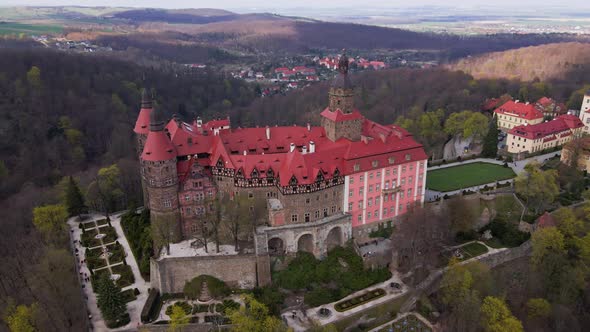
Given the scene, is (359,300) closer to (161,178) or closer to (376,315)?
(376,315)

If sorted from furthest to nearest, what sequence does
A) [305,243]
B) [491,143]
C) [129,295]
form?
[491,143] → [305,243] → [129,295]

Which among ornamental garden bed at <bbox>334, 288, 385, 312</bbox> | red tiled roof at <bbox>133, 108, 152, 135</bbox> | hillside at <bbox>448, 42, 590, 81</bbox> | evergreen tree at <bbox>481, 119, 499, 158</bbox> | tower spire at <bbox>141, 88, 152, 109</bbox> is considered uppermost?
tower spire at <bbox>141, 88, 152, 109</bbox>

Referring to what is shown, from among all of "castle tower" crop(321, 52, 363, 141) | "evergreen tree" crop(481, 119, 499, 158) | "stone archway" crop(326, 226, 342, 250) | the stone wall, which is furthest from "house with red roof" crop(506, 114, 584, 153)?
the stone wall

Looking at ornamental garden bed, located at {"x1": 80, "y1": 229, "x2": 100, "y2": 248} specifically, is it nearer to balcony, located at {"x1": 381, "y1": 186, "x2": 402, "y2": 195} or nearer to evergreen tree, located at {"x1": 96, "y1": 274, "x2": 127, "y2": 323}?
evergreen tree, located at {"x1": 96, "y1": 274, "x2": 127, "y2": 323}

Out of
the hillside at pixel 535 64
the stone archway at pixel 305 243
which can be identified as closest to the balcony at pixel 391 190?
the stone archway at pixel 305 243

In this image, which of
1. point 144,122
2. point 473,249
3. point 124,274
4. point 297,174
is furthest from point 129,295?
point 473,249

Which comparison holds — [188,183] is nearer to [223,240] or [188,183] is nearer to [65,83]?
[223,240]
